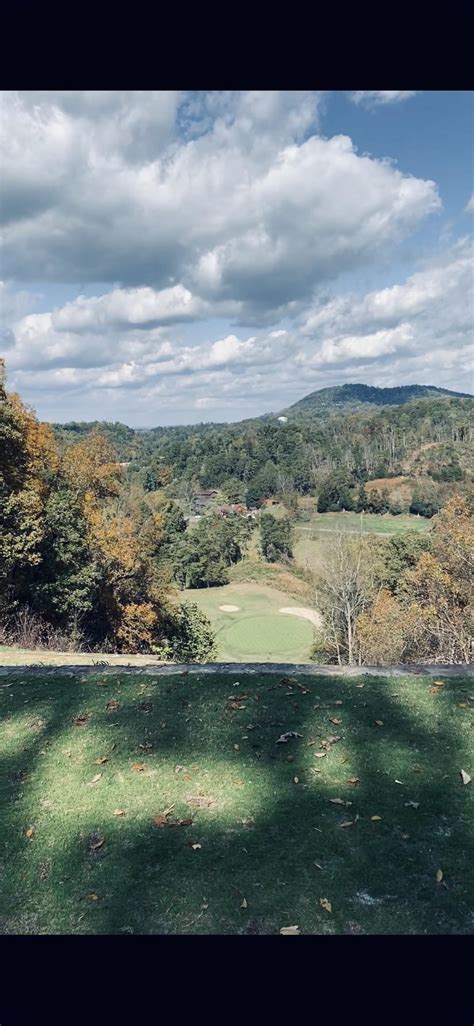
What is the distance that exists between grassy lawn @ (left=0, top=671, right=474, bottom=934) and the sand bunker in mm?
31615

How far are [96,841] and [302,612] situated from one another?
36.0 meters

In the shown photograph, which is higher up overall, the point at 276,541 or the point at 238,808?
the point at 238,808

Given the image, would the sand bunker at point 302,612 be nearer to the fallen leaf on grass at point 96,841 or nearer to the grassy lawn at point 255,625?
the grassy lawn at point 255,625

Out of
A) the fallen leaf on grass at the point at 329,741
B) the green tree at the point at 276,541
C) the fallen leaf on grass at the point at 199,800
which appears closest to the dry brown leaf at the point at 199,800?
the fallen leaf on grass at the point at 199,800

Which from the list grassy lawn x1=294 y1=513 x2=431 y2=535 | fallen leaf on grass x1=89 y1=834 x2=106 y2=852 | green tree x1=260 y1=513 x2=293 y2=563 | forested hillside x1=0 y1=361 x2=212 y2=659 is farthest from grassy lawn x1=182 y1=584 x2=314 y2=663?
fallen leaf on grass x1=89 y1=834 x2=106 y2=852

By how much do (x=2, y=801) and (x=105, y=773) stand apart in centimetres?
55

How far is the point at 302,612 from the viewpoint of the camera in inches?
1492

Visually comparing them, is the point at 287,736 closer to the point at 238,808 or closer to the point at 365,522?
the point at 238,808

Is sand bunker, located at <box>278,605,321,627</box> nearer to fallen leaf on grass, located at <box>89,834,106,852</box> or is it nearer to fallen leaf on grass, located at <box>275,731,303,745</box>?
fallen leaf on grass, located at <box>275,731,303,745</box>

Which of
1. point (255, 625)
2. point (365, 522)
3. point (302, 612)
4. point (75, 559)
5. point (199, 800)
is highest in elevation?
point (199, 800)

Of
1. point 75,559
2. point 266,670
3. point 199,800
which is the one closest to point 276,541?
point 75,559

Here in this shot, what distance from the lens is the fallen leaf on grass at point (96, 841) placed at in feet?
8.63

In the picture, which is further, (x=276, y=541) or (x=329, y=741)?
(x=276, y=541)

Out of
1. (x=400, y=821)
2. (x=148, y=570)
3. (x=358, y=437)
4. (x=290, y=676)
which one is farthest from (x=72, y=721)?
(x=358, y=437)
